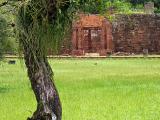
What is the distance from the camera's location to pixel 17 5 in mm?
5777

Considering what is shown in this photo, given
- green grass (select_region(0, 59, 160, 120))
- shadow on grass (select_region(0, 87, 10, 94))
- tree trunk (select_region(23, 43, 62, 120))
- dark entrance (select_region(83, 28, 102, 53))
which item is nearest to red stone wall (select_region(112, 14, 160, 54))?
dark entrance (select_region(83, 28, 102, 53))

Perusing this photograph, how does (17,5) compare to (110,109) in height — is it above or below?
above

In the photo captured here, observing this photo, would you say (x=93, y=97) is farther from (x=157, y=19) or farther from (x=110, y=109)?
(x=157, y=19)

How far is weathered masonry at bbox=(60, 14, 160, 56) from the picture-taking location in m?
47.0

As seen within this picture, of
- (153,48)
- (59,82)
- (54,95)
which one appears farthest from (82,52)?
(54,95)

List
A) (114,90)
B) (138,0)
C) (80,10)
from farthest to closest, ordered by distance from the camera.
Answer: (138,0), (114,90), (80,10)

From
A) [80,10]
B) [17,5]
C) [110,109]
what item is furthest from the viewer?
[110,109]

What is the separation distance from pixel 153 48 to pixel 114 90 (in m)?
30.6

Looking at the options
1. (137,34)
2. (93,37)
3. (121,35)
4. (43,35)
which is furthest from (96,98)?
(137,34)

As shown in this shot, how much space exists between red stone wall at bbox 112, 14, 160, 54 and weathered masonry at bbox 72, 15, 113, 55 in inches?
32.1

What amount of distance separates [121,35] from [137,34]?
1.32 m

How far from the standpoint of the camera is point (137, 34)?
159ft

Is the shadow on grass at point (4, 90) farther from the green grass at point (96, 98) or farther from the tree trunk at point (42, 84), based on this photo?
the tree trunk at point (42, 84)

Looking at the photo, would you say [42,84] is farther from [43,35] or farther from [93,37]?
[93,37]
